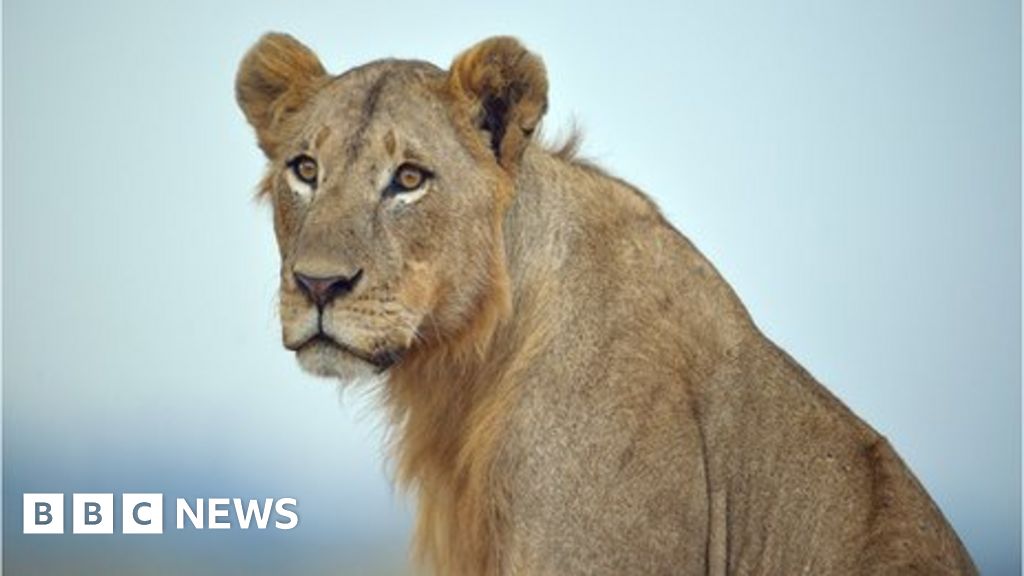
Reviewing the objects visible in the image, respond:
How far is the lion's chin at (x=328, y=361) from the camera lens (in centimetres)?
364

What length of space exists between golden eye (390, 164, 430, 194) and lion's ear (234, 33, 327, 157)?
40 centimetres

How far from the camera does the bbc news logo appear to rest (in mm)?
5211

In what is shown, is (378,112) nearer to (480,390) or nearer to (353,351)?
(353,351)

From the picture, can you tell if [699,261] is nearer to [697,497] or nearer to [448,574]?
[697,497]

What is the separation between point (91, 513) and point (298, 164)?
5.75ft

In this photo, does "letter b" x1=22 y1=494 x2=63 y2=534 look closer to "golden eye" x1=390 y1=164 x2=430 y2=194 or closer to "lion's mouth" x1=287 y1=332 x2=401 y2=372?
"lion's mouth" x1=287 y1=332 x2=401 y2=372

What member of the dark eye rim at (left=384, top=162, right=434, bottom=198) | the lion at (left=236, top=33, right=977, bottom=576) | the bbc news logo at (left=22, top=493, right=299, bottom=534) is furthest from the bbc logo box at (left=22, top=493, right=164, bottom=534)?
the dark eye rim at (left=384, top=162, right=434, bottom=198)

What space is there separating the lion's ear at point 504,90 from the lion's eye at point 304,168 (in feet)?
1.07

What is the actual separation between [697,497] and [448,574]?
541mm

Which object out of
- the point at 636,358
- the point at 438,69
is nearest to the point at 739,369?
the point at 636,358

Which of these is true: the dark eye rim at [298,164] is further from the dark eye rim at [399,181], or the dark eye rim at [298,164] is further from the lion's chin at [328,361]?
the lion's chin at [328,361]

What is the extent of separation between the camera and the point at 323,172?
12.4 feet

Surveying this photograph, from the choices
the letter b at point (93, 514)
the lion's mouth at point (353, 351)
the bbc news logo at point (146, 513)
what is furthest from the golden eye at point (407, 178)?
the letter b at point (93, 514)

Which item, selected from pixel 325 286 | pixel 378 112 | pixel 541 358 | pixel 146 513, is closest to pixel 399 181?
pixel 378 112
